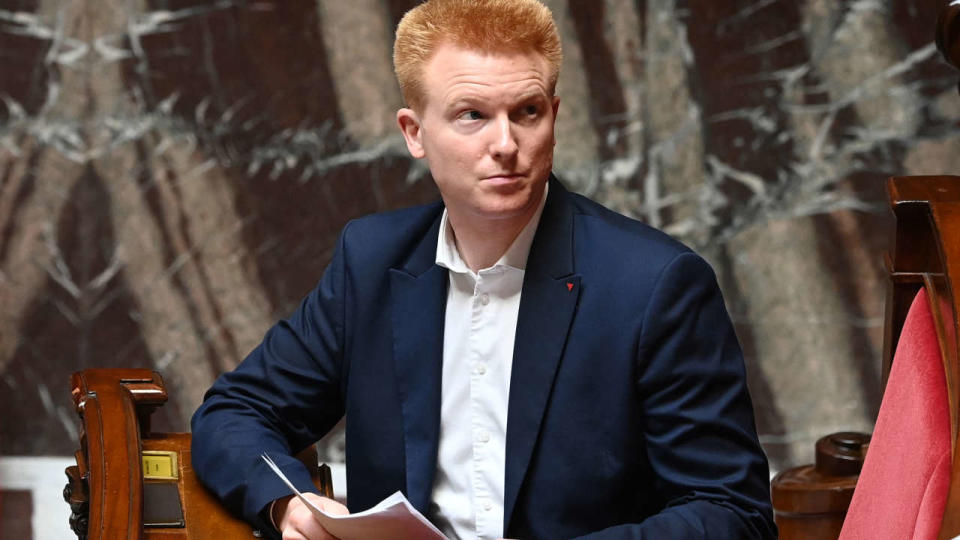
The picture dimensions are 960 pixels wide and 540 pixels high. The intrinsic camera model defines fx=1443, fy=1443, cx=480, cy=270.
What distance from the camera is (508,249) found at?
249 centimetres

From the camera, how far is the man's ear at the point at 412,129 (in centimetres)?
251

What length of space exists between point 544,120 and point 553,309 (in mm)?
313

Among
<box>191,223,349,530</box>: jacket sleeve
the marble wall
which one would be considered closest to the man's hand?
<box>191,223,349,530</box>: jacket sleeve

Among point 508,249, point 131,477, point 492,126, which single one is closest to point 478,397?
point 508,249

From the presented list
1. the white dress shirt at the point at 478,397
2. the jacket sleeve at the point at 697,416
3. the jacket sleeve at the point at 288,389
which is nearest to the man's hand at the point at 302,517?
the jacket sleeve at the point at 288,389

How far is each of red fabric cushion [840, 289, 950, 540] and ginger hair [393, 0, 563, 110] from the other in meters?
0.71

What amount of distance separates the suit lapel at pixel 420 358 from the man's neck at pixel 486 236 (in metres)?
0.08

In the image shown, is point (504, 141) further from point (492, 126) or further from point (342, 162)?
point (342, 162)

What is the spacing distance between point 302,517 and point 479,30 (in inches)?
33.1

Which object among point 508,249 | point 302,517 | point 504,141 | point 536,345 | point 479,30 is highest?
point 479,30

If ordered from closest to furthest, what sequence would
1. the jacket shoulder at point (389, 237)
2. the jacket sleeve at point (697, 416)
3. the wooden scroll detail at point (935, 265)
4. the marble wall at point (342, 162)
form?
the wooden scroll detail at point (935, 265) < the jacket sleeve at point (697, 416) < the jacket shoulder at point (389, 237) < the marble wall at point (342, 162)

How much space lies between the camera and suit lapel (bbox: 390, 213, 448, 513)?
97.9 inches

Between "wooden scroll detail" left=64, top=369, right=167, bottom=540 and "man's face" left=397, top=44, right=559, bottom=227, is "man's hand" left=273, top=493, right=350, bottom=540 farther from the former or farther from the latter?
"man's face" left=397, top=44, right=559, bottom=227

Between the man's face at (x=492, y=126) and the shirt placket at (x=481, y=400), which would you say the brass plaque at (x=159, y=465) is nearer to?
the shirt placket at (x=481, y=400)
